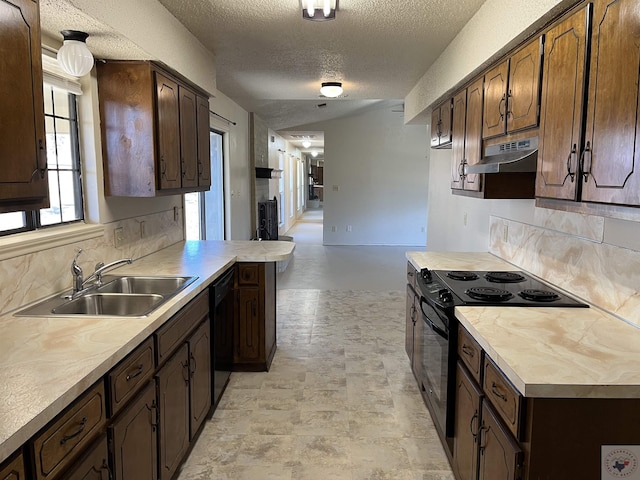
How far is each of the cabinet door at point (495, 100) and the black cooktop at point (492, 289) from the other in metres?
0.80

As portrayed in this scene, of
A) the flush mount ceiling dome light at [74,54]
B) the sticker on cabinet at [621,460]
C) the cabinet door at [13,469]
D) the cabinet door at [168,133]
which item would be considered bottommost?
the sticker on cabinet at [621,460]

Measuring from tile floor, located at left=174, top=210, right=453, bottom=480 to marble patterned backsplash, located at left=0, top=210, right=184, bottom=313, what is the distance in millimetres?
1098

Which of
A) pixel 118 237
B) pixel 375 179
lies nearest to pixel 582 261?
pixel 118 237

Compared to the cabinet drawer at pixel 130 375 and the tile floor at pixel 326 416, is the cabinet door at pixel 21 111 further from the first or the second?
the tile floor at pixel 326 416

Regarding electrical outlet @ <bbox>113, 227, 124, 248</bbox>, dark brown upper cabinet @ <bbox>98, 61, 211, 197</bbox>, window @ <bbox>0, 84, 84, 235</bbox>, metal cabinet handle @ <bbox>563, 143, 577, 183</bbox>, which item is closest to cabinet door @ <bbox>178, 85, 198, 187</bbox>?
dark brown upper cabinet @ <bbox>98, 61, 211, 197</bbox>

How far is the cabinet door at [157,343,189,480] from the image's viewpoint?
1818 mm

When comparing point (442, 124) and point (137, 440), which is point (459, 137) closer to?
point (442, 124)

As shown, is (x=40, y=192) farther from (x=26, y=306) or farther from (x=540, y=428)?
(x=540, y=428)

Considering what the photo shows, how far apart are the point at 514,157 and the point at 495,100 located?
1.68 ft

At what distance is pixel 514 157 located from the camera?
6.66 feet

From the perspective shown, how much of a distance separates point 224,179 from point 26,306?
3.67 m

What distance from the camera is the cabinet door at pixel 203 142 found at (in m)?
3.32

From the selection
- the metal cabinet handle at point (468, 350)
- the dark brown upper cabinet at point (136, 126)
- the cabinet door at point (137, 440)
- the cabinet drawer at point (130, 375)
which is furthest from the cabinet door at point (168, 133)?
the metal cabinet handle at point (468, 350)

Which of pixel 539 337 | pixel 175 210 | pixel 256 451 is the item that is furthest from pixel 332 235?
pixel 539 337
